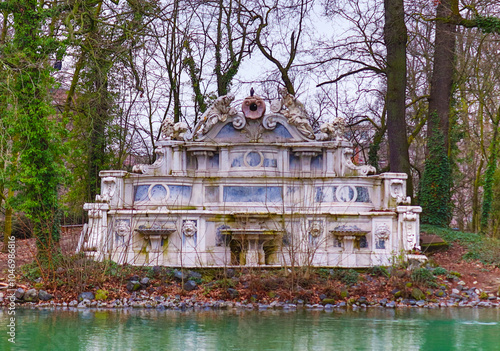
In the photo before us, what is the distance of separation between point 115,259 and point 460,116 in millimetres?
16434

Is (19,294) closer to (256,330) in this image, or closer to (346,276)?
(256,330)

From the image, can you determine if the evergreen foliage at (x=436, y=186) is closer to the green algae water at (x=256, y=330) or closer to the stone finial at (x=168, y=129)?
the green algae water at (x=256, y=330)

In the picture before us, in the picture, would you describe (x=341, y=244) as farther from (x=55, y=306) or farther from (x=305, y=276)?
(x=55, y=306)

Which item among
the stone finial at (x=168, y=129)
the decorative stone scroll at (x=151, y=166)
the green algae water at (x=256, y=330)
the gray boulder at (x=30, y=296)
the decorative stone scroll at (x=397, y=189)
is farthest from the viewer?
the stone finial at (x=168, y=129)

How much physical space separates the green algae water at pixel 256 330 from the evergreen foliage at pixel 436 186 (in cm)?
763

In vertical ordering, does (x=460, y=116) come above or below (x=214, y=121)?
above

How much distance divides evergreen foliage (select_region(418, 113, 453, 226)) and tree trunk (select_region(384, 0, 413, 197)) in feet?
5.22

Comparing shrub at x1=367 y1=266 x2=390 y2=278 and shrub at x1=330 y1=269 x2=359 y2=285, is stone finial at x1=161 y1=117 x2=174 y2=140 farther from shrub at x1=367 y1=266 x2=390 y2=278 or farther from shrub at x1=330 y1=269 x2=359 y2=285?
shrub at x1=367 y1=266 x2=390 y2=278

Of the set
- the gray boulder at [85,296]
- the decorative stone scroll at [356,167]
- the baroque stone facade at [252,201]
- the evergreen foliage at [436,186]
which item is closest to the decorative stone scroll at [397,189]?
the baroque stone facade at [252,201]

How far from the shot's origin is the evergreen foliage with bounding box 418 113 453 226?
1884 centimetres

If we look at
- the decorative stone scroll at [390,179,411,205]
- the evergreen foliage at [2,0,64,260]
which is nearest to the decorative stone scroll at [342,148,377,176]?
the decorative stone scroll at [390,179,411,205]

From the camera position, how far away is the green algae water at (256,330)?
320 inches

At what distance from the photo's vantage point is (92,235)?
13758 mm

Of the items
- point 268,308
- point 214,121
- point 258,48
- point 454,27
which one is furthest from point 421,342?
point 258,48
